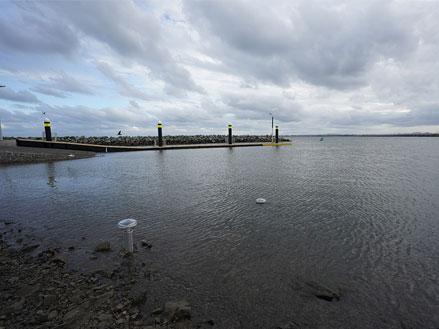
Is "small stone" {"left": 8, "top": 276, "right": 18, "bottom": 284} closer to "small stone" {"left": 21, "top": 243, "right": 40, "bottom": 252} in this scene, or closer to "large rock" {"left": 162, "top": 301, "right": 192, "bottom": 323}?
"small stone" {"left": 21, "top": 243, "right": 40, "bottom": 252}

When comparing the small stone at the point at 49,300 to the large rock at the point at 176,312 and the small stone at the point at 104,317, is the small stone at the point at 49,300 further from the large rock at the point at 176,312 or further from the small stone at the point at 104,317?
the large rock at the point at 176,312

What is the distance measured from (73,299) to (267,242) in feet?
14.3

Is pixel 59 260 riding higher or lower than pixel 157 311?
higher

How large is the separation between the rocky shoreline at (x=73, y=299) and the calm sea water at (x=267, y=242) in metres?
0.28

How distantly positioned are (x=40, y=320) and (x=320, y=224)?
7.06 meters

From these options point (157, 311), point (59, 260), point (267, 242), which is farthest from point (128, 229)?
point (267, 242)

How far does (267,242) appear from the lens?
6.11m

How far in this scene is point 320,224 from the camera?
730 cm

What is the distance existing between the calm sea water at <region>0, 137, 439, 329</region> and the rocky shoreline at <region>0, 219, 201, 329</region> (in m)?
0.28

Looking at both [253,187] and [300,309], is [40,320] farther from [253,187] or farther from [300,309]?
[253,187]

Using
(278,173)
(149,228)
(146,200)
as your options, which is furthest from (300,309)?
(278,173)

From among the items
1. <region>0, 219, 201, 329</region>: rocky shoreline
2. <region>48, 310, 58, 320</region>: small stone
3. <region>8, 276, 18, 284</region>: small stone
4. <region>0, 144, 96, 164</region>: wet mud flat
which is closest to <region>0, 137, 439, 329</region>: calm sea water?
<region>0, 219, 201, 329</region>: rocky shoreline

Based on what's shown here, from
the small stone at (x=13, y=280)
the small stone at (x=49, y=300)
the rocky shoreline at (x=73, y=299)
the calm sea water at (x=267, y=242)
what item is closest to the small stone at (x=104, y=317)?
the rocky shoreline at (x=73, y=299)

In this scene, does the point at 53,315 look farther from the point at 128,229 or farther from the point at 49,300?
the point at 128,229
